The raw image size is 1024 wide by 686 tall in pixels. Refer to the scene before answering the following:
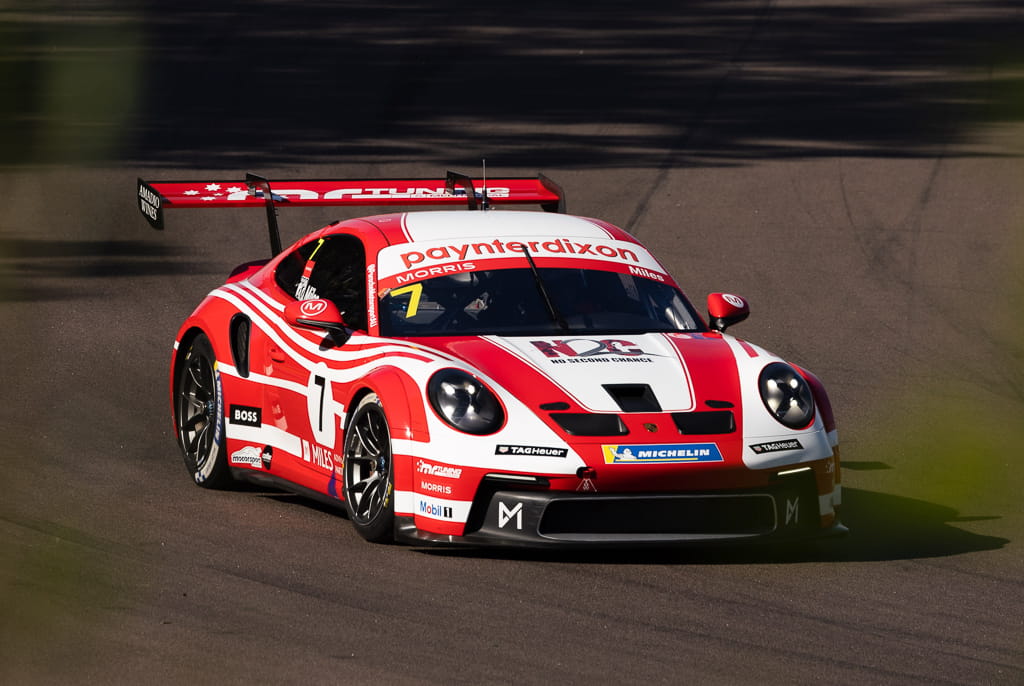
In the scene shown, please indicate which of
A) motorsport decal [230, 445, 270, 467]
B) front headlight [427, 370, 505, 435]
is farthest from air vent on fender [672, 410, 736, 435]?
motorsport decal [230, 445, 270, 467]

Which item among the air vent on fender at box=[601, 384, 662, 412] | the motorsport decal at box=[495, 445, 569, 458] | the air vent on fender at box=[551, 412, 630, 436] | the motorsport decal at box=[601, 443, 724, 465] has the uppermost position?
the air vent on fender at box=[601, 384, 662, 412]

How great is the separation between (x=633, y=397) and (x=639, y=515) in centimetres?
45

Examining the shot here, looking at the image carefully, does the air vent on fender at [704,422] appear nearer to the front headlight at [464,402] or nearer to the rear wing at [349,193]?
the front headlight at [464,402]

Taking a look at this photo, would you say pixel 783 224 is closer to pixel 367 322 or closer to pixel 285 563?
pixel 367 322

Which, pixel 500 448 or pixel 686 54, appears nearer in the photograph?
pixel 500 448

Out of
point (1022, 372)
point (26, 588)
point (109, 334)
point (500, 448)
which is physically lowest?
point (109, 334)

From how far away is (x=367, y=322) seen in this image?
22.9 ft

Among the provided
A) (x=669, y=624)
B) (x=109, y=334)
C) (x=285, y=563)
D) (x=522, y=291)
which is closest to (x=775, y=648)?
(x=669, y=624)

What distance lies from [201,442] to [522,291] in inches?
72.7

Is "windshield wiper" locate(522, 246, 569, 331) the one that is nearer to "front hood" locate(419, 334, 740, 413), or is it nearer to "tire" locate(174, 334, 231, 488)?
"front hood" locate(419, 334, 740, 413)

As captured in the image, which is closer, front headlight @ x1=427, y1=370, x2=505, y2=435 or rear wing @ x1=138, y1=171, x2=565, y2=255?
front headlight @ x1=427, y1=370, x2=505, y2=435

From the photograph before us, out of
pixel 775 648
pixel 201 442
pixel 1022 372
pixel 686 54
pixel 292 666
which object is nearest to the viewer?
pixel 1022 372

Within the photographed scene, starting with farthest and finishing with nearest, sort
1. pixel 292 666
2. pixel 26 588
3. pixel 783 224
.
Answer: pixel 783 224 → pixel 292 666 → pixel 26 588

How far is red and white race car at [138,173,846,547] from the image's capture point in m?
6.01
